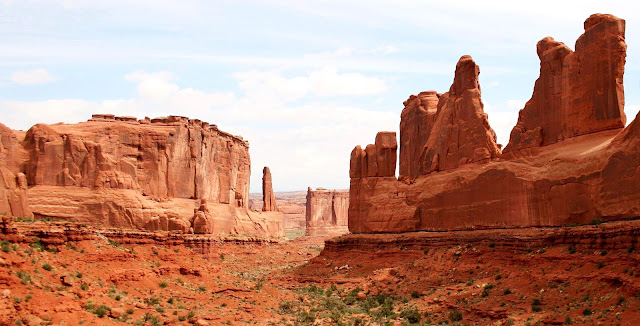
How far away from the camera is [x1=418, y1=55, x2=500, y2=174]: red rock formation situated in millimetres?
42719

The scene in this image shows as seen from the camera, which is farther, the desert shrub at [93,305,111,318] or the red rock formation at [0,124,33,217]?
the red rock formation at [0,124,33,217]

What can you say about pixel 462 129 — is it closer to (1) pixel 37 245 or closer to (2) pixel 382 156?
(2) pixel 382 156

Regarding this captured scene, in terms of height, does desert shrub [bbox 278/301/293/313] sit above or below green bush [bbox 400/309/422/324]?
Result: above

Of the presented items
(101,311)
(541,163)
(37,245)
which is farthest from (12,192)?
(541,163)

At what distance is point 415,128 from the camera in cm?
5481

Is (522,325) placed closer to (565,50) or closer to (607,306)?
(607,306)

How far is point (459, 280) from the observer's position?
3766 cm

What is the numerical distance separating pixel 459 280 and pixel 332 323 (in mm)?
7735

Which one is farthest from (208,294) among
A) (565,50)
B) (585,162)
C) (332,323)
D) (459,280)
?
(565,50)

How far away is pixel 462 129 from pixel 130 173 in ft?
80.7

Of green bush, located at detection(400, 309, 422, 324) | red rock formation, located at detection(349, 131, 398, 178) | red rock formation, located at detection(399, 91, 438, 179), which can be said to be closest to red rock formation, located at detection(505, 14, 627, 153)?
green bush, located at detection(400, 309, 422, 324)

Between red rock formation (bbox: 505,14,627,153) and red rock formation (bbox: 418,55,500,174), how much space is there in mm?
3652

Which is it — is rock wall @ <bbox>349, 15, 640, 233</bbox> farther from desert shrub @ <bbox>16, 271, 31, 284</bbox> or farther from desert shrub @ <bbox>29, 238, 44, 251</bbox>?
desert shrub @ <bbox>16, 271, 31, 284</bbox>

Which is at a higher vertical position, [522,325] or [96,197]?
[96,197]
